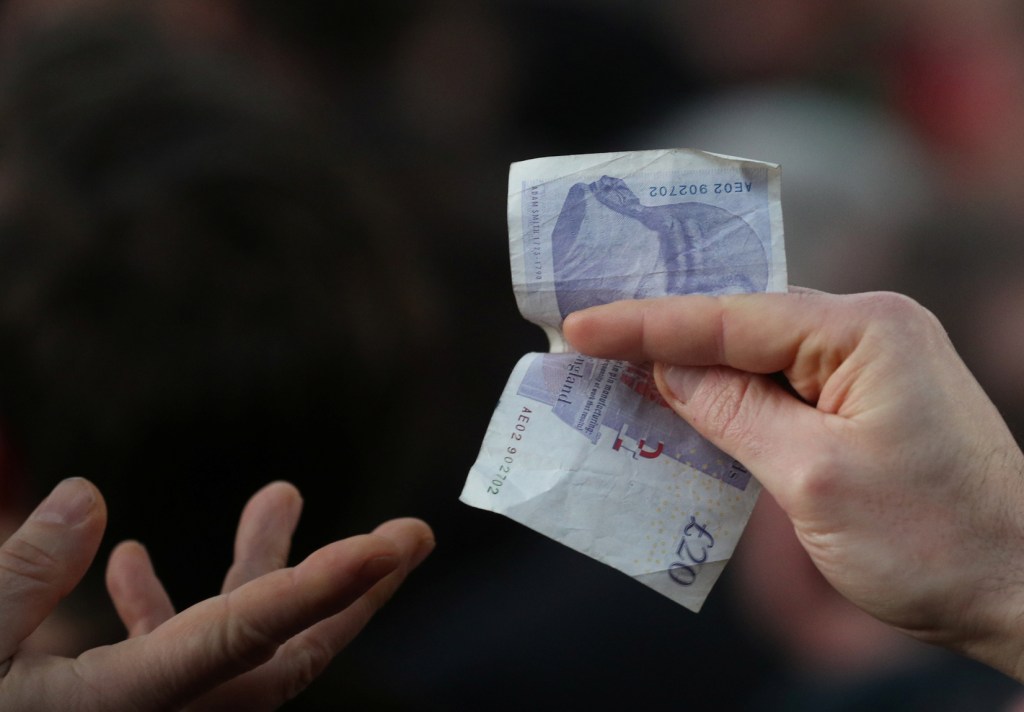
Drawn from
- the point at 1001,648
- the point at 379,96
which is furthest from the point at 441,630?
the point at 379,96

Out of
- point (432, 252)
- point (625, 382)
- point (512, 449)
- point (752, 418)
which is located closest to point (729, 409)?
point (752, 418)

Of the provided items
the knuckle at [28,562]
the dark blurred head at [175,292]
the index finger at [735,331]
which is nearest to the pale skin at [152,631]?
the knuckle at [28,562]

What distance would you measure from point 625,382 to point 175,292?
2.20 feet

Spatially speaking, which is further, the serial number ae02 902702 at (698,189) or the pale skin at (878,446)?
the serial number ae02 902702 at (698,189)

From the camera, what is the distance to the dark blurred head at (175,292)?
1163 mm

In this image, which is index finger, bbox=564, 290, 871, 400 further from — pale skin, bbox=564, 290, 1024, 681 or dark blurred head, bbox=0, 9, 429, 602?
dark blurred head, bbox=0, 9, 429, 602

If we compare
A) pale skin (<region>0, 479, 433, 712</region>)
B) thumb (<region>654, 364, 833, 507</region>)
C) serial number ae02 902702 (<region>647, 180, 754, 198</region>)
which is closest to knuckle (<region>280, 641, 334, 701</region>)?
pale skin (<region>0, 479, 433, 712</region>)

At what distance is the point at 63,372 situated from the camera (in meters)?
1.16

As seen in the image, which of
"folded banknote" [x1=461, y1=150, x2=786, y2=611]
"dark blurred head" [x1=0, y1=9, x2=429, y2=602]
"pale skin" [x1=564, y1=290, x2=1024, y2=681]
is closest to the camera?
"pale skin" [x1=564, y1=290, x2=1024, y2=681]

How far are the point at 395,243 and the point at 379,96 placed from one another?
0.86 m

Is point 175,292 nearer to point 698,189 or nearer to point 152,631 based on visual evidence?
point 152,631

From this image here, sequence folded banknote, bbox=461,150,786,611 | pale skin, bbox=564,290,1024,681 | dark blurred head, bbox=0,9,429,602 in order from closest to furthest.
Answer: pale skin, bbox=564,290,1024,681
folded banknote, bbox=461,150,786,611
dark blurred head, bbox=0,9,429,602

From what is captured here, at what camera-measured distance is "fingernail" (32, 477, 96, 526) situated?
794 millimetres

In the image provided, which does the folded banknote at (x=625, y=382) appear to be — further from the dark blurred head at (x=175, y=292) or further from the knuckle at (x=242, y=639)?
the dark blurred head at (x=175, y=292)
